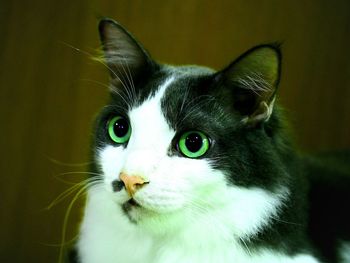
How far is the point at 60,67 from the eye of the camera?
1.84 meters

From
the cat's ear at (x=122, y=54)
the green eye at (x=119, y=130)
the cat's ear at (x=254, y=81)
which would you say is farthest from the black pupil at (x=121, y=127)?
the cat's ear at (x=254, y=81)

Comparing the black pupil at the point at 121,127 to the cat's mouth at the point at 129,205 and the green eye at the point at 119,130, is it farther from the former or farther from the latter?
the cat's mouth at the point at 129,205

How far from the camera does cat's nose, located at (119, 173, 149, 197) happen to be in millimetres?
915

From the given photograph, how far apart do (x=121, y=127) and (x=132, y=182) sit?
21 centimetres

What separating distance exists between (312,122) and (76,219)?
1039 mm

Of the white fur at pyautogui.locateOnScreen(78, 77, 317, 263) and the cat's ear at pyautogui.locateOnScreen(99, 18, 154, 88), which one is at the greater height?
the cat's ear at pyautogui.locateOnScreen(99, 18, 154, 88)

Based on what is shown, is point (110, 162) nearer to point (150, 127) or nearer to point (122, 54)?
point (150, 127)

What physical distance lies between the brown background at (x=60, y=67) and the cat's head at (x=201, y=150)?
761mm

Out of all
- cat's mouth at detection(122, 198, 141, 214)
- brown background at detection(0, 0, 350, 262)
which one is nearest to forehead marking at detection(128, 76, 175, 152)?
cat's mouth at detection(122, 198, 141, 214)

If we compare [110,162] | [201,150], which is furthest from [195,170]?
[110,162]

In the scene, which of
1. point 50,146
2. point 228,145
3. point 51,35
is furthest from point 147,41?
point 228,145

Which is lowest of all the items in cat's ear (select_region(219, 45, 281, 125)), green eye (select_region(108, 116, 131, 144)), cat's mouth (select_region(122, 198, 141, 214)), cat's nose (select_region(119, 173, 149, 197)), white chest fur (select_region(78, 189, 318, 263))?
white chest fur (select_region(78, 189, 318, 263))

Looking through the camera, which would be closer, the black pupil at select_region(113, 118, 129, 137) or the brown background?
the black pupil at select_region(113, 118, 129, 137)

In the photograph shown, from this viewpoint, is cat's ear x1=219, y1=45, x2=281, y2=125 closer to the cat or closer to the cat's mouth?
the cat
